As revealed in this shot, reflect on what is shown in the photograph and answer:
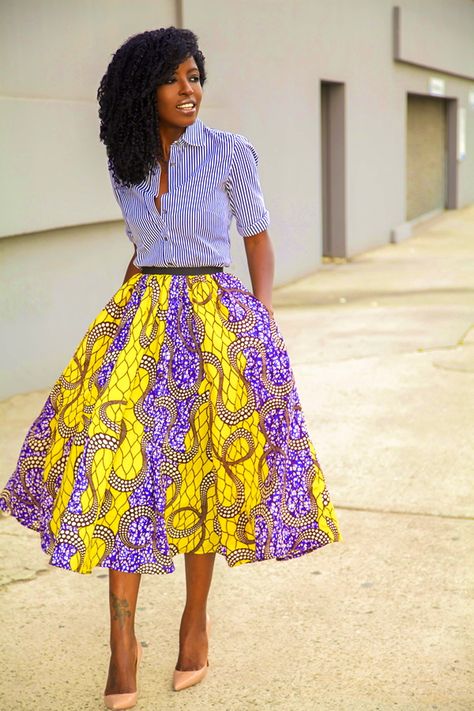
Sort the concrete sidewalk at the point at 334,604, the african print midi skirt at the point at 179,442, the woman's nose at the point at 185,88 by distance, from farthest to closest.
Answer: the concrete sidewalk at the point at 334,604 < the woman's nose at the point at 185,88 < the african print midi skirt at the point at 179,442

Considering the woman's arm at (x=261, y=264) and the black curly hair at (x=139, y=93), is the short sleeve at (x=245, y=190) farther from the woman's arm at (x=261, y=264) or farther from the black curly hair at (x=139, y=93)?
the black curly hair at (x=139, y=93)

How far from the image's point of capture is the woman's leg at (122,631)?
2684 mm

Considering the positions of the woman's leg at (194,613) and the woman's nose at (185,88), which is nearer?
the woman's nose at (185,88)

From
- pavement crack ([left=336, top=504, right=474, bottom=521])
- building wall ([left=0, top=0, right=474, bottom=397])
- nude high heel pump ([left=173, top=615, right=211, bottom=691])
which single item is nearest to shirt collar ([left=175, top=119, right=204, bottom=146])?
nude high heel pump ([left=173, top=615, right=211, bottom=691])

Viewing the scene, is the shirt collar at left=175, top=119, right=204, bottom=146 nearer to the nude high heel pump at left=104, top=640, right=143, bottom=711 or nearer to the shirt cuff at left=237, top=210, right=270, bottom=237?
the shirt cuff at left=237, top=210, right=270, bottom=237

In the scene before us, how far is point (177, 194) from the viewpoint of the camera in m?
2.74

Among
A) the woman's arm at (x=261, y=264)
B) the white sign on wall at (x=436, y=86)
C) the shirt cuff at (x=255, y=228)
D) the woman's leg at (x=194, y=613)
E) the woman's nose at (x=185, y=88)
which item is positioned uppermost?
the white sign on wall at (x=436, y=86)

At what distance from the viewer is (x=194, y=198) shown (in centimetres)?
275

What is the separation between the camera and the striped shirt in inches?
108

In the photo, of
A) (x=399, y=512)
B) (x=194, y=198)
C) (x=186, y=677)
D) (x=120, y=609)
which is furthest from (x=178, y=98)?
(x=399, y=512)

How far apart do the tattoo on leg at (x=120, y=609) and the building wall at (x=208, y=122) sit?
3.68m

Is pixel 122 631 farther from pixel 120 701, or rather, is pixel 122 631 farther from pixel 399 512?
pixel 399 512

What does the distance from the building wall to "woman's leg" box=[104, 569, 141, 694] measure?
3666mm

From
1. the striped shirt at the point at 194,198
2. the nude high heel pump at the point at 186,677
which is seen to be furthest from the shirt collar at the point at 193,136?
the nude high heel pump at the point at 186,677
